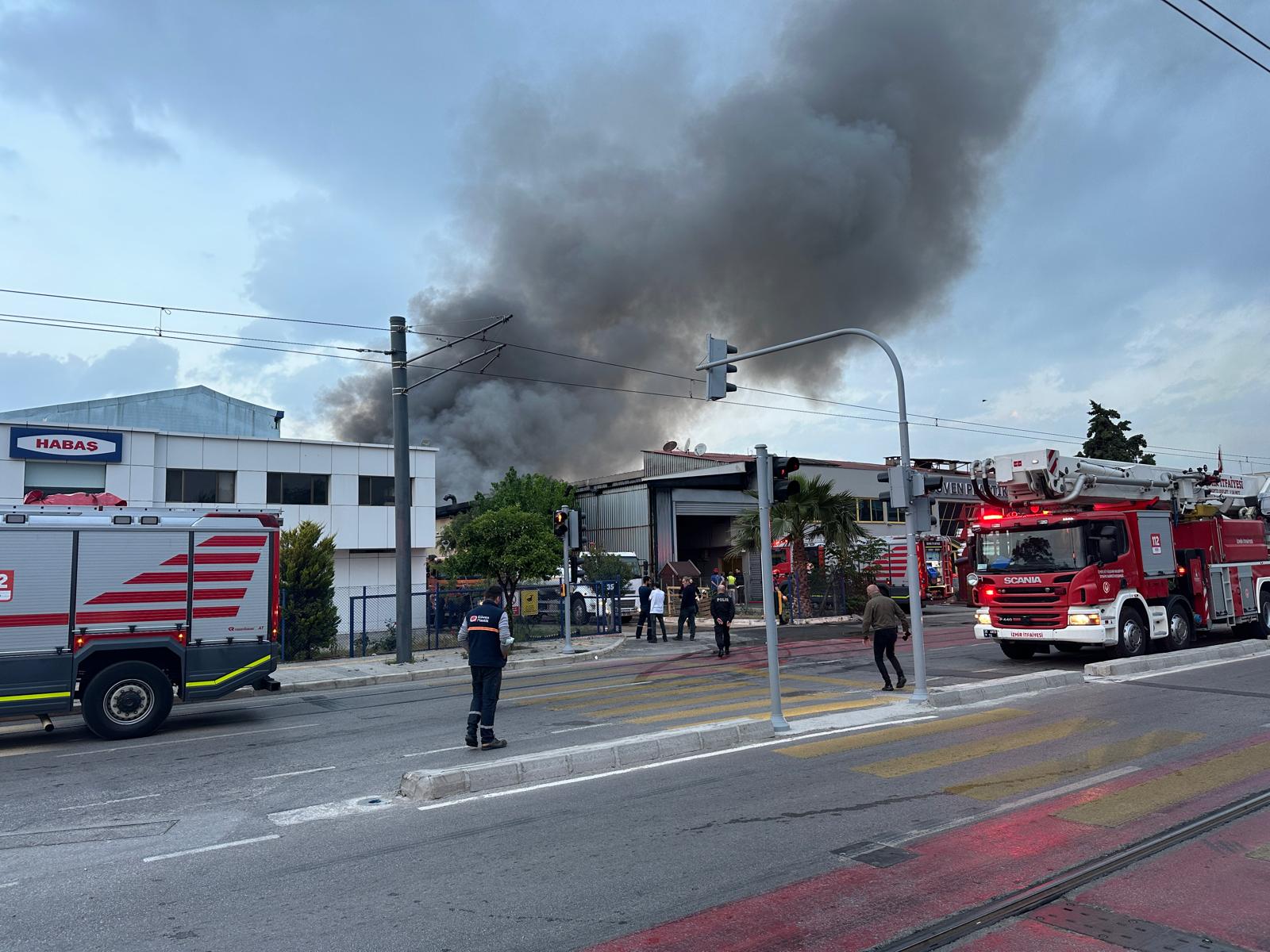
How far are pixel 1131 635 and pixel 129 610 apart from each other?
14848mm

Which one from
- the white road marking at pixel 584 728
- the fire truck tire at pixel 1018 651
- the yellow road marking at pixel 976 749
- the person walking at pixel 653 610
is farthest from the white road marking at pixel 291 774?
the person walking at pixel 653 610

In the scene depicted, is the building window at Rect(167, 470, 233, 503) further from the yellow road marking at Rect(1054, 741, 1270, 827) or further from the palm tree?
the yellow road marking at Rect(1054, 741, 1270, 827)

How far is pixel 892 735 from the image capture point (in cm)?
915

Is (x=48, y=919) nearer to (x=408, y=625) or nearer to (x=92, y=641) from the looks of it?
(x=92, y=641)

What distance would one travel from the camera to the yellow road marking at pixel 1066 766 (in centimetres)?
686

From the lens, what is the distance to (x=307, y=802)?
7.05 metres

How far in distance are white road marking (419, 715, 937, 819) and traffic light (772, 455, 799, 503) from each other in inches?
100

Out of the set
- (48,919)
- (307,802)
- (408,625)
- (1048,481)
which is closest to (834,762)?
(307,802)

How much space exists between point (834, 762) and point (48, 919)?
5965mm

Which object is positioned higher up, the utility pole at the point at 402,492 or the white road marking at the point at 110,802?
the utility pole at the point at 402,492

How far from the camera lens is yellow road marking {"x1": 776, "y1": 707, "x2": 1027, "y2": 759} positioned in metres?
8.45

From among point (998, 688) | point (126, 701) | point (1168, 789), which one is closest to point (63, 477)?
point (126, 701)

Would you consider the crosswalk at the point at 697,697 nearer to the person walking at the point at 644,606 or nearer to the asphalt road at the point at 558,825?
the asphalt road at the point at 558,825

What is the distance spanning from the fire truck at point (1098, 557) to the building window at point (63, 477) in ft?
85.4
